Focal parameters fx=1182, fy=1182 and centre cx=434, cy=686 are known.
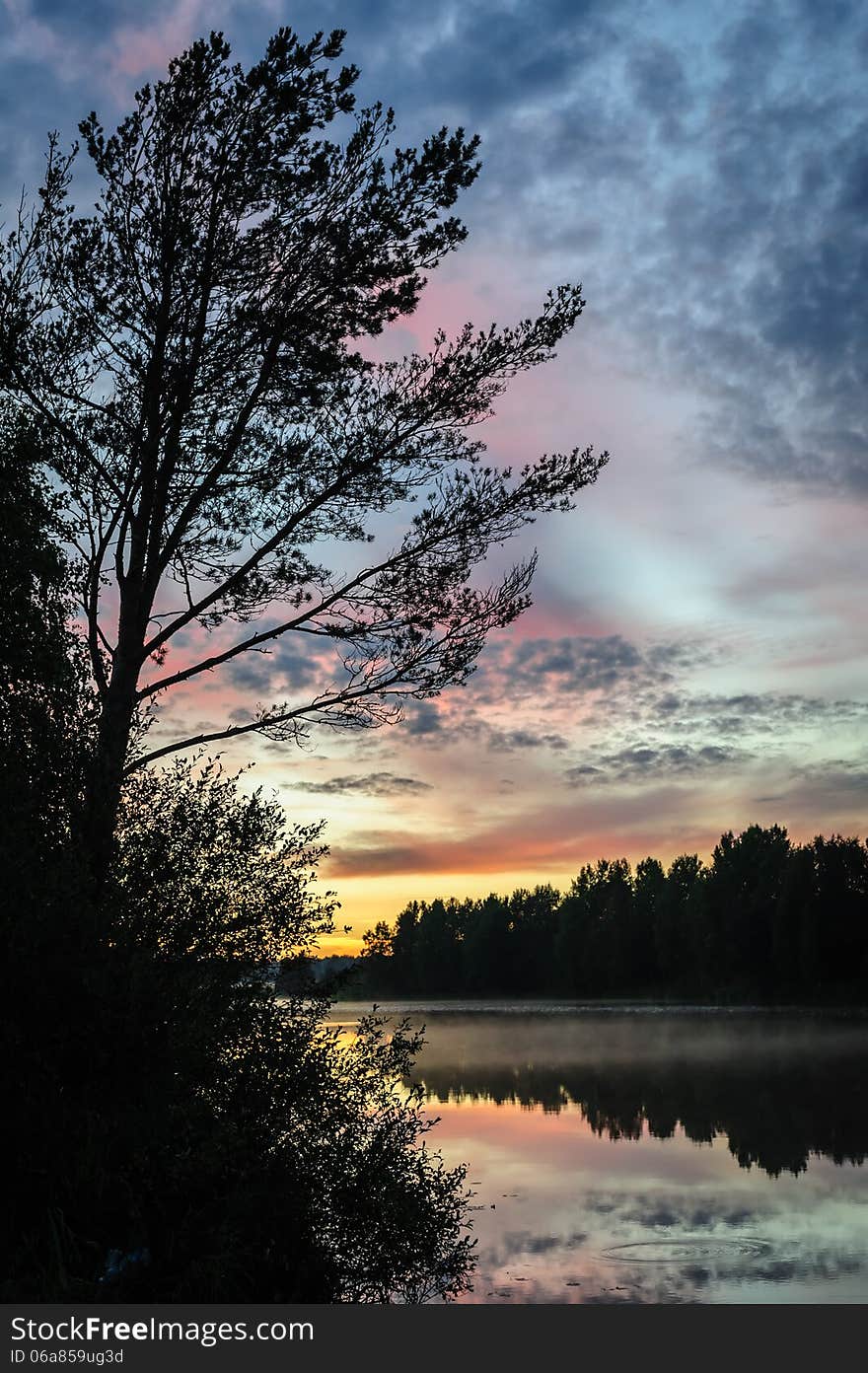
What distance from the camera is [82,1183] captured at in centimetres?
1061

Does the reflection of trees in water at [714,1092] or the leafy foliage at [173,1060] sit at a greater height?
the leafy foliage at [173,1060]

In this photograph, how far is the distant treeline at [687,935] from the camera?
4040 inches

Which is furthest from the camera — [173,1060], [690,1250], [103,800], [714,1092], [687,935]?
[687,935]

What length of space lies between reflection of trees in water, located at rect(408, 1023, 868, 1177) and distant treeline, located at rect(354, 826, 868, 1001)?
45978mm

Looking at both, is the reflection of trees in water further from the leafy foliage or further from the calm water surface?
the leafy foliage

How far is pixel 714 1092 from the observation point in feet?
126

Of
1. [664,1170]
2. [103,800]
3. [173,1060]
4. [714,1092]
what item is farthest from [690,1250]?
[714,1092]

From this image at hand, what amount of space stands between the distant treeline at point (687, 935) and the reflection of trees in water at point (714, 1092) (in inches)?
1810

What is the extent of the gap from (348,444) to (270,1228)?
930 centimetres

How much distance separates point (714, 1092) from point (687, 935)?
91.0 meters

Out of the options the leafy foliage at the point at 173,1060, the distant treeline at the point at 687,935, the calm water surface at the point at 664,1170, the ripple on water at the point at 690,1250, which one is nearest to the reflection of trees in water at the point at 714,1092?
the calm water surface at the point at 664,1170

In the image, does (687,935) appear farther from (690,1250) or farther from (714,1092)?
(690,1250)

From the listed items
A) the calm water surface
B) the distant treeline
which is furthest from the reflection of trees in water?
the distant treeline

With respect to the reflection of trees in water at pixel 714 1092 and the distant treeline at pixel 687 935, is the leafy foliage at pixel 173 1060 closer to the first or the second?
the reflection of trees in water at pixel 714 1092
